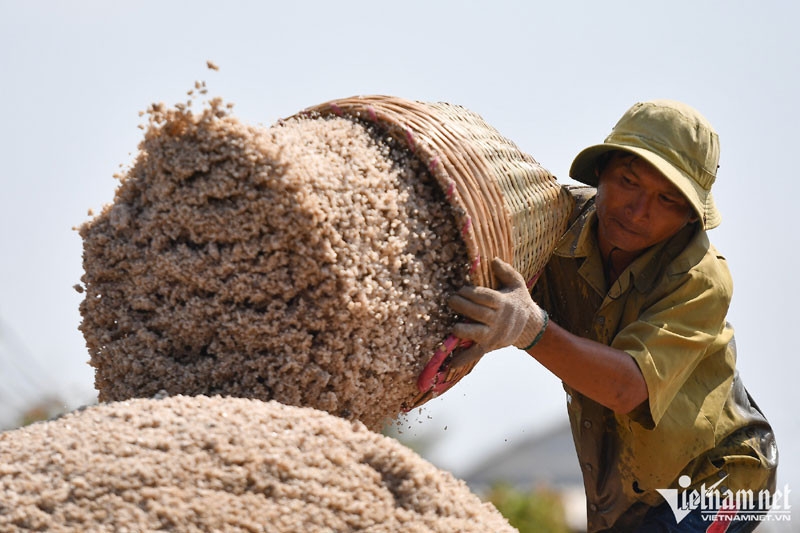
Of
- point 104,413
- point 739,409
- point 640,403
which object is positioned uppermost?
point 104,413

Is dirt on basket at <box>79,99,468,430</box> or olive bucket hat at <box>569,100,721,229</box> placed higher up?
dirt on basket at <box>79,99,468,430</box>

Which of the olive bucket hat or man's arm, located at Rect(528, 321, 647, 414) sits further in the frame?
the olive bucket hat

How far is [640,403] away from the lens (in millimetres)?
2572

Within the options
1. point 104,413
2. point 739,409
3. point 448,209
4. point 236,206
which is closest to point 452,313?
point 448,209

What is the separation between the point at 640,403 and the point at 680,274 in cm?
37

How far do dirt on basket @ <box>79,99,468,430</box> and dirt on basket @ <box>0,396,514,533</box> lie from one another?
6.2 inches

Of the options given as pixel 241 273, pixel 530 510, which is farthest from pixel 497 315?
pixel 530 510

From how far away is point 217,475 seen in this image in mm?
1665

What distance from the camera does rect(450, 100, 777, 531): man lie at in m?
2.47

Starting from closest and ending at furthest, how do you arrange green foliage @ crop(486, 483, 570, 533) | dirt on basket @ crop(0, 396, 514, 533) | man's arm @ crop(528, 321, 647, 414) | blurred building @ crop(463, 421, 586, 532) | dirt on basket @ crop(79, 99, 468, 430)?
dirt on basket @ crop(0, 396, 514, 533), dirt on basket @ crop(79, 99, 468, 430), man's arm @ crop(528, 321, 647, 414), green foliage @ crop(486, 483, 570, 533), blurred building @ crop(463, 421, 586, 532)

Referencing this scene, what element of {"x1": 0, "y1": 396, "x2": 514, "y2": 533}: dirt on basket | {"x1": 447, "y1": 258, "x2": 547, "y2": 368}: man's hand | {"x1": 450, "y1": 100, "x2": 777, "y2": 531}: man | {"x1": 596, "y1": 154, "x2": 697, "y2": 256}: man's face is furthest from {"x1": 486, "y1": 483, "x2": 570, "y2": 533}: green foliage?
{"x1": 0, "y1": 396, "x2": 514, "y2": 533}: dirt on basket

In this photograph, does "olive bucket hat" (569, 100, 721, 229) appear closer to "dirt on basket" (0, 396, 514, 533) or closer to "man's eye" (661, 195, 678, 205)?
"man's eye" (661, 195, 678, 205)

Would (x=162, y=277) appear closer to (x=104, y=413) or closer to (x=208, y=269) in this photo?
(x=208, y=269)

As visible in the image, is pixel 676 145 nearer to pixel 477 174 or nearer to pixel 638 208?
pixel 638 208
